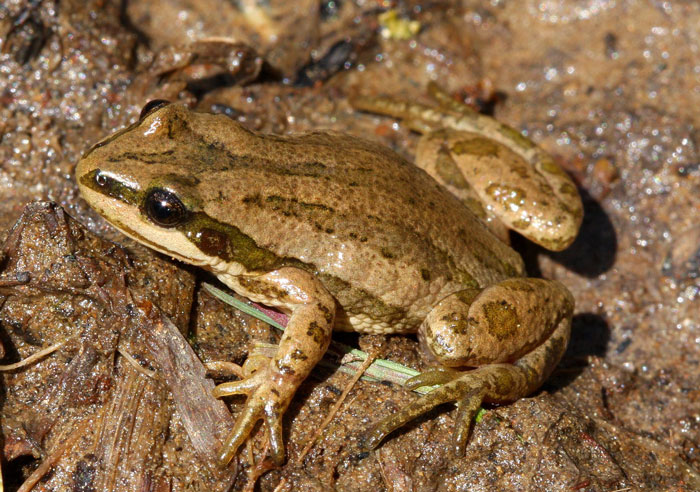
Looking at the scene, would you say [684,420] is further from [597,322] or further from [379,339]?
[379,339]

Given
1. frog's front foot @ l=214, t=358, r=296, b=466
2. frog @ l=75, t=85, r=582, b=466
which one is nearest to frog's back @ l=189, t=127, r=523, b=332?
frog @ l=75, t=85, r=582, b=466

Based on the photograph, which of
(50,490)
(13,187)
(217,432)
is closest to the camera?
(50,490)

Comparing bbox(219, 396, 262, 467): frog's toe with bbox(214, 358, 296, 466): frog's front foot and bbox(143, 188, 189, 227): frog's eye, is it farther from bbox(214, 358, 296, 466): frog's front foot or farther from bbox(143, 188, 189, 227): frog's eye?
bbox(143, 188, 189, 227): frog's eye

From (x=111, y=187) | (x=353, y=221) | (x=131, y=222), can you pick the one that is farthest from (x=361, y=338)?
(x=111, y=187)

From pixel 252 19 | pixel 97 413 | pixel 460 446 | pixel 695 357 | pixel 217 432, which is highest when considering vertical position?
pixel 252 19

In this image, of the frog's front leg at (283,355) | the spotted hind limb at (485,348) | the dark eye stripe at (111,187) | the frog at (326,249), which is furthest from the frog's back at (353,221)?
the dark eye stripe at (111,187)

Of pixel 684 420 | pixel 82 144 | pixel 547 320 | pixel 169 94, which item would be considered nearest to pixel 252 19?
pixel 169 94

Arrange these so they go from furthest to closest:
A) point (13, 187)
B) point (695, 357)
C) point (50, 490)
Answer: point (695, 357) < point (13, 187) < point (50, 490)
